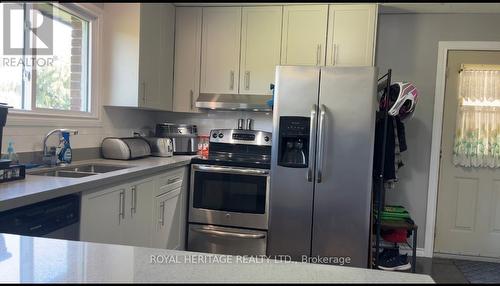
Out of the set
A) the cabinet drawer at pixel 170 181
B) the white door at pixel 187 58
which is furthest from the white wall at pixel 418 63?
the cabinet drawer at pixel 170 181

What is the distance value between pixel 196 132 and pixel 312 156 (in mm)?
1368

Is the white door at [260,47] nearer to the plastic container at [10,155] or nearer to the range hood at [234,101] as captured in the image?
the range hood at [234,101]

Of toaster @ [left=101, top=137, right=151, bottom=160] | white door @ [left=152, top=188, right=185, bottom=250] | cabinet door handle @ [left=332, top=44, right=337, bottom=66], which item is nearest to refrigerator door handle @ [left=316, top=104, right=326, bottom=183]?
cabinet door handle @ [left=332, top=44, right=337, bottom=66]

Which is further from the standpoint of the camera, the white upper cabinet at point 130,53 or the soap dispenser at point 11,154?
the white upper cabinet at point 130,53

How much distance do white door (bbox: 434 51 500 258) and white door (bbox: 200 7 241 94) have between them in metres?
1.97

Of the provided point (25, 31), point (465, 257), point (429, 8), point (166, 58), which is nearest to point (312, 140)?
point (166, 58)

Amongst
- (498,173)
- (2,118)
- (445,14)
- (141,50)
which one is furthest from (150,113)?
(498,173)

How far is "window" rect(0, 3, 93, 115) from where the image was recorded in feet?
7.41

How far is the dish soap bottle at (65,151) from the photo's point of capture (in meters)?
2.43

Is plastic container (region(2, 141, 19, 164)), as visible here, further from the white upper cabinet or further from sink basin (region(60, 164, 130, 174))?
the white upper cabinet

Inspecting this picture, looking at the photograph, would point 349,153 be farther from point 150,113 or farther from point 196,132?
point 150,113

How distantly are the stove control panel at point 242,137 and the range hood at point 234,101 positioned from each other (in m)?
0.22

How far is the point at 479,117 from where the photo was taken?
11.5ft

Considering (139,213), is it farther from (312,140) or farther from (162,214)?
(312,140)
